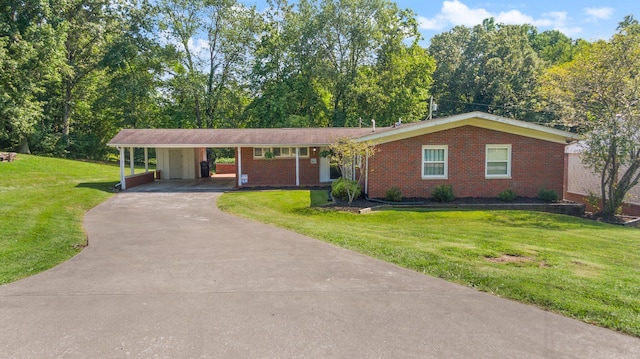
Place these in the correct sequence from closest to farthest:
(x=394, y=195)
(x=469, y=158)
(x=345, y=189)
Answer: (x=394, y=195), (x=345, y=189), (x=469, y=158)

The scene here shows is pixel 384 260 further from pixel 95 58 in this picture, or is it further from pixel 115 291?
pixel 95 58

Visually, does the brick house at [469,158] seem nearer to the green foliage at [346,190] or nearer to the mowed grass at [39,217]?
the green foliage at [346,190]

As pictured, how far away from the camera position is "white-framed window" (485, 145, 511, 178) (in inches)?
607

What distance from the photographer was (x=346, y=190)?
1489 centimetres

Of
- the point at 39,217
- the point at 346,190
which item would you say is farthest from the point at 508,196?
the point at 39,217

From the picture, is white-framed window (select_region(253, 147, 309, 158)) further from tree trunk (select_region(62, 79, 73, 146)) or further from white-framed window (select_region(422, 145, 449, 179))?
tree trunk (select_region(62, 79, 73, 146))

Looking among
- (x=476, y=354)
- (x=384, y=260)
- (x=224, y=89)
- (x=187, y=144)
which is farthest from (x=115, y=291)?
(x=224, y=89)

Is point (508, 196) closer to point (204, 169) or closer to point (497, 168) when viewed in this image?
point (497, 168)

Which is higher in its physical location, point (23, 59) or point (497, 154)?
point (23, 59)

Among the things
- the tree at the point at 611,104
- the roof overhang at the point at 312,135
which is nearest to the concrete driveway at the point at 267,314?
the roof overhang at the point at 312,135

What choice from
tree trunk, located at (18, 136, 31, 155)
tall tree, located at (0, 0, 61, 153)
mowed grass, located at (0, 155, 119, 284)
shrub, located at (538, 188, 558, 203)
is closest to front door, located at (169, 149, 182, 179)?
mowed grass, located at (0, 155, 119, 284)

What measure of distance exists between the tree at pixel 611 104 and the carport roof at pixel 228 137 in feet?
26.0

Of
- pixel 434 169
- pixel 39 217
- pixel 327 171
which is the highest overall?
pixel 434 169

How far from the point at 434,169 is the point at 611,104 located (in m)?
6.30
